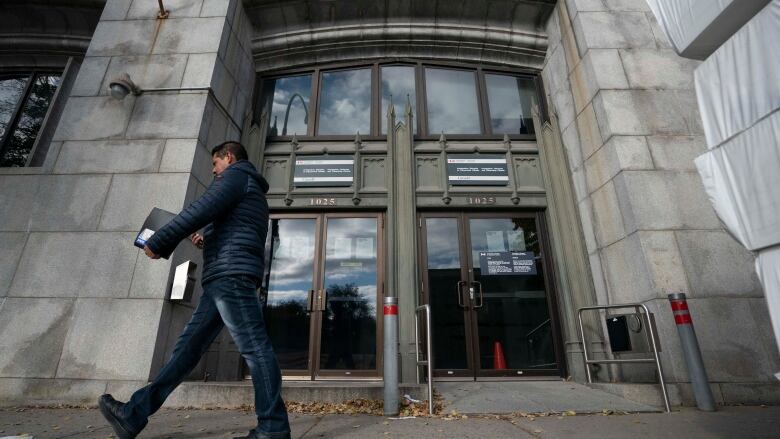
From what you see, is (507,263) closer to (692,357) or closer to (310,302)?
(692,357)

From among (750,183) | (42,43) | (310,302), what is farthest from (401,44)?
(42,43)

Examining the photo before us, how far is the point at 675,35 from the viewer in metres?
2.36

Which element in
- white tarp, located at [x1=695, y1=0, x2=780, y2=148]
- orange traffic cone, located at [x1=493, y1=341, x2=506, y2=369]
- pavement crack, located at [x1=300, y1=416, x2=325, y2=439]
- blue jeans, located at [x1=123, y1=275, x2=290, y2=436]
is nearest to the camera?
white tarp, located at [x1=695, y1=0, x2=780, y2=148]

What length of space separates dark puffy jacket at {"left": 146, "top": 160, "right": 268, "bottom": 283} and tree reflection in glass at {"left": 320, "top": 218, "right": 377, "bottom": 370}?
13.4ft

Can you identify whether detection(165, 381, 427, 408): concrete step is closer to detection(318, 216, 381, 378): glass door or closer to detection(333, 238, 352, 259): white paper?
detection(318, 216, 381, 378): glass door

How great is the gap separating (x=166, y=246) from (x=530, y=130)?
764 centimetres

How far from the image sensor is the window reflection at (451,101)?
831 centimetres

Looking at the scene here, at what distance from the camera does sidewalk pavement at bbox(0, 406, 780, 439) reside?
315 cm

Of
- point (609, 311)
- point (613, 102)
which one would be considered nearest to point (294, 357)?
point (609, 311)

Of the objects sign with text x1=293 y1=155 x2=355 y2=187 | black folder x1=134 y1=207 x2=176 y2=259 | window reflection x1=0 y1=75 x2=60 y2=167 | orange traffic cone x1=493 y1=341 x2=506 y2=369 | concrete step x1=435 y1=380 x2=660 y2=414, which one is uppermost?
window reflection x1=0 y1=75 x2=60 y2=167

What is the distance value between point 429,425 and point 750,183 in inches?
121

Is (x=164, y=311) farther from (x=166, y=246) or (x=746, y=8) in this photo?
(x=746, y=8)

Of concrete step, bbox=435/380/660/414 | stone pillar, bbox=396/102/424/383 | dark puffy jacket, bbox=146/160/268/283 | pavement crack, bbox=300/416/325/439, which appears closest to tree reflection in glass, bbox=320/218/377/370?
stone pillar, bbox=396/102/424/383

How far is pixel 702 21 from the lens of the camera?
2.15 metres
